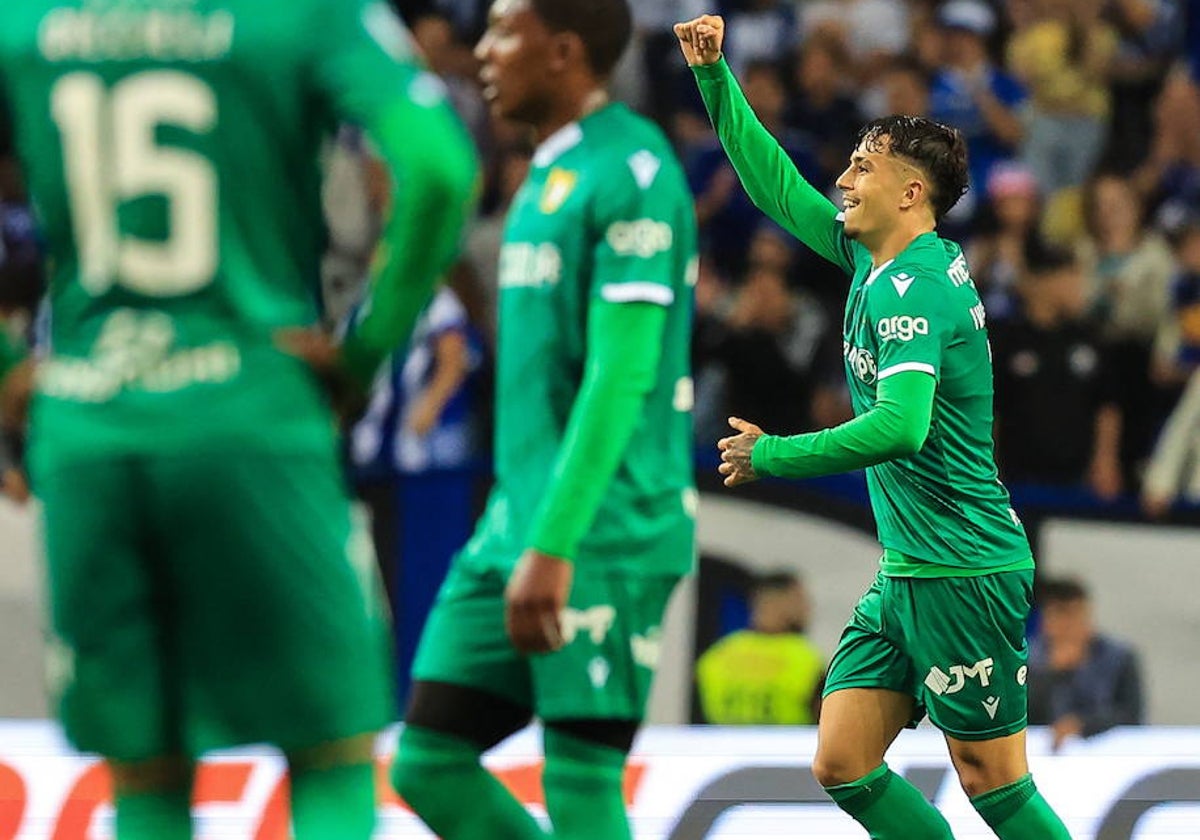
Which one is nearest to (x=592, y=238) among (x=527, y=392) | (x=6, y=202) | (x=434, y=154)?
(x=527, y=392)

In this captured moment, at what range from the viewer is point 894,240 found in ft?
17.1

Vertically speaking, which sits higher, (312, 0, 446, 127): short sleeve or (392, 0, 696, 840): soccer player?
(312, 0, 446, 127): short sleeve

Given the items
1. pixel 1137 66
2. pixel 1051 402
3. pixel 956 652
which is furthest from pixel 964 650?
pixel 1137 66

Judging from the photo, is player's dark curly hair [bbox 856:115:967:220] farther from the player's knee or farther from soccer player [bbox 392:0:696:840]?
the player's knee

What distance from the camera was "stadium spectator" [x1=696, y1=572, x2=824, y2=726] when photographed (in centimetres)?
966

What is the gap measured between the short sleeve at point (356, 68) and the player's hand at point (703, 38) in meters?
2.03

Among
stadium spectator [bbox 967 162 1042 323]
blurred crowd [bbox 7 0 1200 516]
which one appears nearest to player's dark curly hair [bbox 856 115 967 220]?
blurred crowd [bbox 7 0 1200 516]

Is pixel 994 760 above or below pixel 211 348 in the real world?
below

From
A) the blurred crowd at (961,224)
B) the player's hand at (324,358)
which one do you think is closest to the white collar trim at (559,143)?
the player's hand at (324,358)

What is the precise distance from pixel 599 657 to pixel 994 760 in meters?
1.23

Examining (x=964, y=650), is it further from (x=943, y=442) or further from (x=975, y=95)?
(x=975, y=95)

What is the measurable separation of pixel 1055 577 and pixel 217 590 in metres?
6.72

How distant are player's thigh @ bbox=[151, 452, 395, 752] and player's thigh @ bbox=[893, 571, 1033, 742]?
1.97m

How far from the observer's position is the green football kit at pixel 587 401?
14.3 feet
